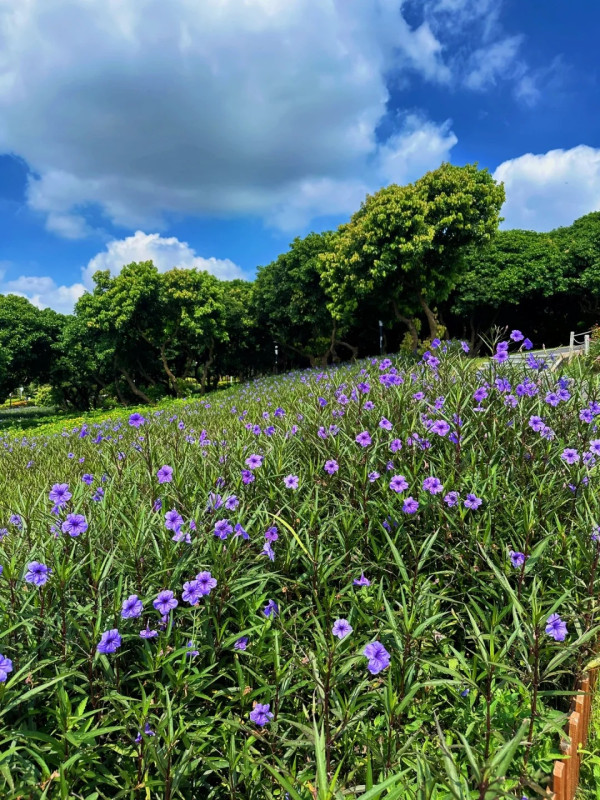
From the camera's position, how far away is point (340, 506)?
2557 millimetres

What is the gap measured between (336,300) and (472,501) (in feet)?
54.0

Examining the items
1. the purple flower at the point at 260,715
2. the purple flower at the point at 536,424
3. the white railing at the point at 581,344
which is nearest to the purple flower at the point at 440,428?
the purple flower at the point at 536,424

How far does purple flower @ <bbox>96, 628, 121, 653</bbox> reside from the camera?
150 centimetres

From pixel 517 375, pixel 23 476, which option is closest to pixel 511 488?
pixel 517 375

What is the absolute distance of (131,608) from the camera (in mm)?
1642

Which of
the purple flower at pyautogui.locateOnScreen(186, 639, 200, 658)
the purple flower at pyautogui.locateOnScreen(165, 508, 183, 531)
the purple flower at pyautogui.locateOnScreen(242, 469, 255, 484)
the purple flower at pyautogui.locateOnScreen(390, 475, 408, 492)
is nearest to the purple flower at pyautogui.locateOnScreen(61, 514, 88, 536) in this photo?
the purple flower at pyautogui.locateOnScreen(165, 508, 183, 531)

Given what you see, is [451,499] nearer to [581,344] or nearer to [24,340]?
[581,344]

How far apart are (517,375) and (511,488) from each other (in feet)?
5.25

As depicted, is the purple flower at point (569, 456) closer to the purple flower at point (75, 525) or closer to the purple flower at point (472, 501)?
the purple flower at point (472, 501)

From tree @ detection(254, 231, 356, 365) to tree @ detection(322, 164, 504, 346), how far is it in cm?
431

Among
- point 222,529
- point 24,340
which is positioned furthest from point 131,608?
point 24,340

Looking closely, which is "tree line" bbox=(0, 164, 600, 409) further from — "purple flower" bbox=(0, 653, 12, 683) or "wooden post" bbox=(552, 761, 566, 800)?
"purple flower" bbox=(0, 653, 12, 683)

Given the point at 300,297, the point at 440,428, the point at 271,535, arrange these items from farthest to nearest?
the point at 300,297 → the point at 440,428 → the point at 271,535

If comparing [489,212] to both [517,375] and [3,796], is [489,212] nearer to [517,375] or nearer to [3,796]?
[517,375]
